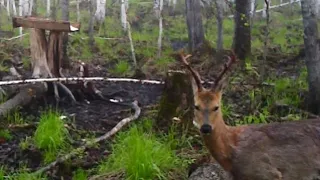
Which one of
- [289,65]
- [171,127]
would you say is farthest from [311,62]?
[289,65]

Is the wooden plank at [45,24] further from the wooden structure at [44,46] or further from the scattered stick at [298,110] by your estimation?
the scattered stick at [298,110]

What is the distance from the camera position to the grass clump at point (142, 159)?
5.21 metres

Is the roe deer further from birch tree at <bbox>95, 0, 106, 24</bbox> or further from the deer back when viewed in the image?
birch tree at <bbox>95, 0, 106, 24</bbox>

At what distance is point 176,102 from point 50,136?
154cm

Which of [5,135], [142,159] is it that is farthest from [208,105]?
[5,135]

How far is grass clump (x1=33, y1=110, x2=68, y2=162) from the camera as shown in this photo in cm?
629

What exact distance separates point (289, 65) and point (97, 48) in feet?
21.0

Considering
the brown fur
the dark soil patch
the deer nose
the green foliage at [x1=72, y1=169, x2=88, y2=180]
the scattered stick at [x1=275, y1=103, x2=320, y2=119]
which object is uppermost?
the deer nose

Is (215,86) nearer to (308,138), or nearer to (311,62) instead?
(308,138)

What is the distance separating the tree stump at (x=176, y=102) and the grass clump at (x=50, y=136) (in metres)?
1.17

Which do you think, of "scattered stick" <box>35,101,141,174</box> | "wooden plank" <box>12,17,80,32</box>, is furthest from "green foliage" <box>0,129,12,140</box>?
"wooden plank" <box>12,17,80,32</box>

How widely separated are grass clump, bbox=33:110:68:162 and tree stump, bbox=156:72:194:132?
117 cm

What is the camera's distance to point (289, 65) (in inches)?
481

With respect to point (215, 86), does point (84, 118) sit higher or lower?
lower
